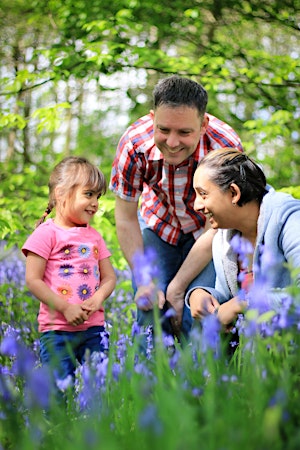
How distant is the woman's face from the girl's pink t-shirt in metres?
0.64

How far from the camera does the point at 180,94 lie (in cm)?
321

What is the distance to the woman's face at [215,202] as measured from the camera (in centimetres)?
288

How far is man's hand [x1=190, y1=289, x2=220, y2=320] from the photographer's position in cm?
300

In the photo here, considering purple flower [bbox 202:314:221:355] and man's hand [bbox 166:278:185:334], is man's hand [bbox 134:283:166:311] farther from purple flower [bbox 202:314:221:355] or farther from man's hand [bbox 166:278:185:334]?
purple flower [bbox 202:314:221:355]

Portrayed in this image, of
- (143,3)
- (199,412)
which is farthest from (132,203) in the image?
(143,3)

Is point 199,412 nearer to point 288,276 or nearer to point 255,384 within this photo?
point 255,384

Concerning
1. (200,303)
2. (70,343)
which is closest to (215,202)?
(200,303)

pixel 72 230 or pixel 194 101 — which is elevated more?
pixel 194 101

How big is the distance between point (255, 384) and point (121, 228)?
2293 millimetres

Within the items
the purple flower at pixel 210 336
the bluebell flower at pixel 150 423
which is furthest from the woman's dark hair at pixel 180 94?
the bluebell flower at pixel 150 423

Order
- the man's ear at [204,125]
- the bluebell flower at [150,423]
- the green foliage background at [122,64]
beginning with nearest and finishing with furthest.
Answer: the bluebell flower at [150,423] → the man's ear at [204,125] → the green foliage background at [122,64]

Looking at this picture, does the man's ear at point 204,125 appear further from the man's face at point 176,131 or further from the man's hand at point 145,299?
the man's hand at point 145,299

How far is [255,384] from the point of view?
4.75 feet

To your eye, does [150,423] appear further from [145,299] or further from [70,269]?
[145,299]
